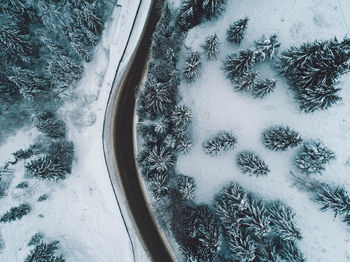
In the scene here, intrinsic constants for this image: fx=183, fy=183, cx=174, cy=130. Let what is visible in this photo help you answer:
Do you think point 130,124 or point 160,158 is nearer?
point 160,158

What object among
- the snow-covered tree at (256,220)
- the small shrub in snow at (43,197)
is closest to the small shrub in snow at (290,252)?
the snow-covered tree at (256,220)

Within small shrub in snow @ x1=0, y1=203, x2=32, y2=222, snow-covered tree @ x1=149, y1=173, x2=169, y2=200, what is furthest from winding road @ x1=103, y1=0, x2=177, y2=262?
small shrub in snow @ x1=0, y1=203, x2=32, y2=222

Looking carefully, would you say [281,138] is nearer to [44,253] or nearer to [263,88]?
[263,88]

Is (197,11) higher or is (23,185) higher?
(197,11)

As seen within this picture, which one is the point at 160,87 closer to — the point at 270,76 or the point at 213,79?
the point at 213,79

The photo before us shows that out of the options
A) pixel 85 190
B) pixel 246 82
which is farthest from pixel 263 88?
pixel 85 190

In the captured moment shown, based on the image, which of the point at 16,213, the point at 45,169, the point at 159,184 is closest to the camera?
the point at 159,184

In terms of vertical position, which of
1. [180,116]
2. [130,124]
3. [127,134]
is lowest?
[127,134]

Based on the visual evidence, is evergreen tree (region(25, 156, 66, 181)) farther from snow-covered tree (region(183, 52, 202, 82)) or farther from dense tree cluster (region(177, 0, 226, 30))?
dense tree cluster (region(177, 0, 226, 30))
